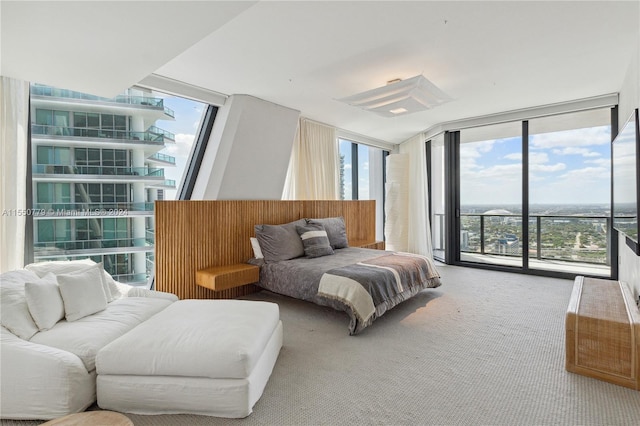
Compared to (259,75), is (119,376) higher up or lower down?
lower down

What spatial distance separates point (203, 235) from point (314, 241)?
1340 mm

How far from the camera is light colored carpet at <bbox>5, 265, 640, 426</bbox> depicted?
173 cm

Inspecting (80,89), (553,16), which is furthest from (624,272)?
(80,89)

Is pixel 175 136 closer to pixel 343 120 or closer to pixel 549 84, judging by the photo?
pixel 343 120

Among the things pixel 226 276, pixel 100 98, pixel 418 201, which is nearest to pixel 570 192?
pixel 418 201

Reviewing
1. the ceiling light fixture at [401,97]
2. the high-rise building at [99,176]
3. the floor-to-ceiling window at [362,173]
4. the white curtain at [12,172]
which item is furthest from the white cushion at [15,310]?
the floor-to-ceiling window at [362,173]

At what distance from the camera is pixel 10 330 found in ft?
6.09

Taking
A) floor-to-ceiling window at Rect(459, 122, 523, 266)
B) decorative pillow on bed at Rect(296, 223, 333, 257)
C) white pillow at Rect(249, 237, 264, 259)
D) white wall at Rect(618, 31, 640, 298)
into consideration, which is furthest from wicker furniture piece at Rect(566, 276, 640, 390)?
floor-to-ceiling window at Rect(459, 122, 523, 266)

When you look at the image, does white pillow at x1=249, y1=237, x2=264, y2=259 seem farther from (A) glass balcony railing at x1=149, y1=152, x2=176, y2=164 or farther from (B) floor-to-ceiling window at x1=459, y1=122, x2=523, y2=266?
(B) floor-to-ceiling window at x1=459, y1=122, x2=523, y2=266

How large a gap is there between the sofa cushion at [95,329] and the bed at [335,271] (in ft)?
4.39

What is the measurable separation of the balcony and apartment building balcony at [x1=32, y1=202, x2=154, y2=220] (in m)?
5.05

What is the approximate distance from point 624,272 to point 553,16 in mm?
3062

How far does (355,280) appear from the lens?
292cm

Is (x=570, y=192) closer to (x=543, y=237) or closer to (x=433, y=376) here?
(x=543, y=237)
